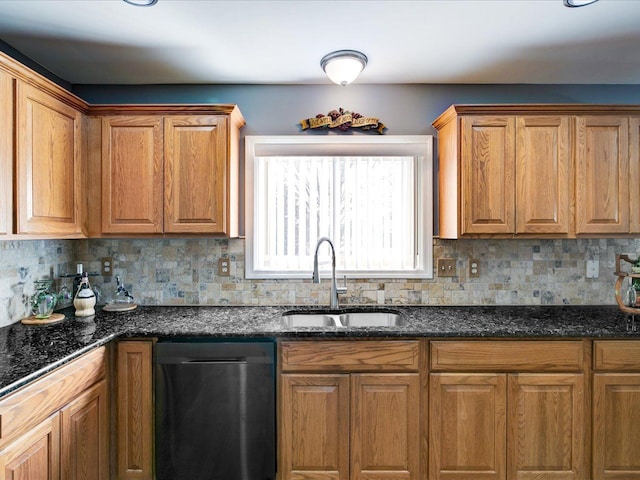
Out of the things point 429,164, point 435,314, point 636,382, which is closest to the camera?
point 636,382

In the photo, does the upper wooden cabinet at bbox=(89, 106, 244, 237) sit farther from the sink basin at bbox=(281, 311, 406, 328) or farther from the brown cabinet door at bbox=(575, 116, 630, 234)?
the brown cabinet door at bbox=(575, 116, 630, 234)

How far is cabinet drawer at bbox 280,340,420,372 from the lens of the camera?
6.28ft

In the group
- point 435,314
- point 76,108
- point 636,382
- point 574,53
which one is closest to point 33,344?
point 76,108

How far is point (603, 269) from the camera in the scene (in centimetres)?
257

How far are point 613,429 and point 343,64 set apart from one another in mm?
2362

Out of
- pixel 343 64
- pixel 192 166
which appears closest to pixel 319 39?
pixel 343 64

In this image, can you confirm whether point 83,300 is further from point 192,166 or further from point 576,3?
point 576,3

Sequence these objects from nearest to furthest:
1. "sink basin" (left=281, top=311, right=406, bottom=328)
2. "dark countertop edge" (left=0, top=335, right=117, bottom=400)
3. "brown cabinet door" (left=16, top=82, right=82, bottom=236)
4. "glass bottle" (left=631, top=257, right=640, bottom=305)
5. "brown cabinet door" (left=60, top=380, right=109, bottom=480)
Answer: "dark countertop edge" (left=0, top=335, right=117, bottom=400)
"brown cabinet door" (left=60, top=380, right=109, bottom=480)
"brown cabinet door" (left=16, top=82, right=82, bottom=236)
"glass bottle" (left=631, top=257, right=640, bottom=305)
"sink basin" (left=281, top=311, right=406, bottom=328)

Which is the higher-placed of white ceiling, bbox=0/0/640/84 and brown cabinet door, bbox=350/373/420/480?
white ceiling, bbox=0/0/640/84

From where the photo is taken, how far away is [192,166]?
2217 mm

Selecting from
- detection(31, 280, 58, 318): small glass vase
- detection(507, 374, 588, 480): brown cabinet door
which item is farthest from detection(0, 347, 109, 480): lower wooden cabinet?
detection(507, 374, 588, 480): brown cabinet door

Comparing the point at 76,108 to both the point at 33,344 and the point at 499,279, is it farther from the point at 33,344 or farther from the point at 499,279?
the point at 499,279

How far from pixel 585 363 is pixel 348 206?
5.16 feet

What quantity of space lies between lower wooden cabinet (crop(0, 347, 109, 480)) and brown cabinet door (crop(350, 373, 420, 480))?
1.22 metres
